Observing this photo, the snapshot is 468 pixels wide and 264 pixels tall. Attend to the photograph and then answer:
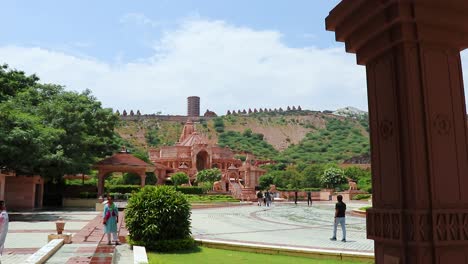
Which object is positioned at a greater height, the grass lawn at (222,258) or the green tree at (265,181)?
the green tree at (265,181)

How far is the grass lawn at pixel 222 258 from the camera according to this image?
29.2 feet

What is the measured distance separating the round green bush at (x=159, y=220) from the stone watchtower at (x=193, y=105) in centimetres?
17110

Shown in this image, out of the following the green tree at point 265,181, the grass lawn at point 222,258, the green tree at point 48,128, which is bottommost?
the grass lawn at point 222,258

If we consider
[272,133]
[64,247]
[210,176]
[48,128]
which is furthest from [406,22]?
[272,133]

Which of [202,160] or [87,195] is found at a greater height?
[202,160]

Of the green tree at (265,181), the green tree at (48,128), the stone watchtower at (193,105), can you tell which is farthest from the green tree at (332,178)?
the stone watchtower at (193,105)

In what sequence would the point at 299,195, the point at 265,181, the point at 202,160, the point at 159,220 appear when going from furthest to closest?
the point at 202,160 → the point at 265,181 → the point at 299,195 → the point at 159,220

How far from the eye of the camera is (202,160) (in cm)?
6969

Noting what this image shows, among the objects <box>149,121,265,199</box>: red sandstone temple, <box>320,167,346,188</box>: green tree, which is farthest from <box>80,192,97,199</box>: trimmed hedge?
<box>320,167,346,188</box>: green tree

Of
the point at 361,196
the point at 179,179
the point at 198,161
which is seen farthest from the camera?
the point at 198,161

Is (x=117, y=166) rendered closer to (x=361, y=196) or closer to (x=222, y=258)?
(x=361, y=196)

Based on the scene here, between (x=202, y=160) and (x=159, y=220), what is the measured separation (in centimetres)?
5945

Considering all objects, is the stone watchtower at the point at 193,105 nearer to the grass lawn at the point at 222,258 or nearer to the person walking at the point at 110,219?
the person walking at the point at 110,219

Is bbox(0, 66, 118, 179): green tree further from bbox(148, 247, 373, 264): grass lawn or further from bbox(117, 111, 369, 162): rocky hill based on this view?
bbox(117, 111, 369, 162): rocky hill
